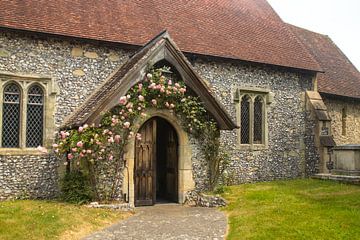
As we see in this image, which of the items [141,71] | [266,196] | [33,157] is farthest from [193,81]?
[33,157]

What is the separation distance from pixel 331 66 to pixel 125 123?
49.7 ft

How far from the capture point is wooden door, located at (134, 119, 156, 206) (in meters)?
12.1

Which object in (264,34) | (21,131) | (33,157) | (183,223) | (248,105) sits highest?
(264,34)

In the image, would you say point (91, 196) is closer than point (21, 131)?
Yes

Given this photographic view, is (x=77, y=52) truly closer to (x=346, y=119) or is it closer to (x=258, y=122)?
(x=258, y=122)

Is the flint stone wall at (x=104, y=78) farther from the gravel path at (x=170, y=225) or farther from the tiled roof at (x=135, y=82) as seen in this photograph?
the gravel path at (x=170, y=225)

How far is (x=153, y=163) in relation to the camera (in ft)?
40.7

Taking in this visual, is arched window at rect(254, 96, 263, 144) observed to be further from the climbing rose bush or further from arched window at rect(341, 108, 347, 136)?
arched window at rect(341, 108, 347, 136)

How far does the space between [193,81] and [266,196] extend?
411cm

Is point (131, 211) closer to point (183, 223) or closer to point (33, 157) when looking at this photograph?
point (183, 223)

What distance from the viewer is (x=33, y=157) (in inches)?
467

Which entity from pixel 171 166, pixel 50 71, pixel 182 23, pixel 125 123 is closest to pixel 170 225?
pixel 125 123

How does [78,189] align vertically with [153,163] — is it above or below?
below

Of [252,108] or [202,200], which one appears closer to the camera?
[202,200]
